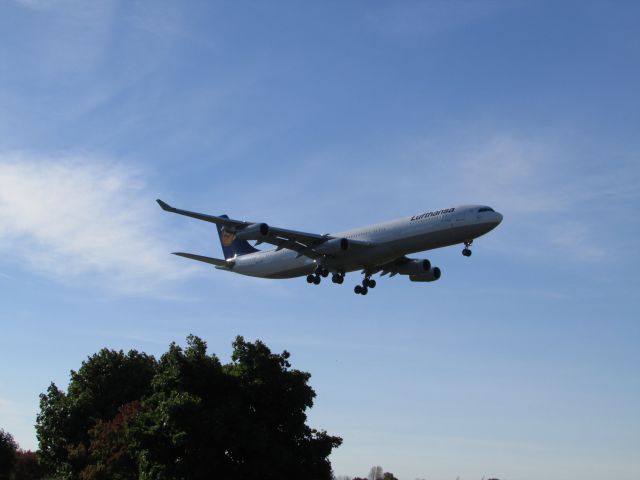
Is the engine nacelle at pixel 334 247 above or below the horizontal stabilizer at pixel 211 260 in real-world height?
below

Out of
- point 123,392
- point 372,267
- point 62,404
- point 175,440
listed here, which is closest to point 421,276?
point 372,267

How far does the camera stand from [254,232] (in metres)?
53.0

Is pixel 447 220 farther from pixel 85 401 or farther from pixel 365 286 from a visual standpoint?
pixel 85 401

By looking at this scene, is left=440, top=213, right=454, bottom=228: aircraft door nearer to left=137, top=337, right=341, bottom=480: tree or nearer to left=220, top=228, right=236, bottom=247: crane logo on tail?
left=137, top=337, right=341, bottom=480: tree

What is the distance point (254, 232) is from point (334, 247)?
5.72m

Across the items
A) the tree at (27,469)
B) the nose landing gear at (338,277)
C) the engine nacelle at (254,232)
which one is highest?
the engine nacelle at (254,232)

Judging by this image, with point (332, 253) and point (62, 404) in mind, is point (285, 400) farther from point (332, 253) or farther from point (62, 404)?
point (62, 404)

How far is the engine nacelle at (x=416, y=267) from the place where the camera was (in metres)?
60.2

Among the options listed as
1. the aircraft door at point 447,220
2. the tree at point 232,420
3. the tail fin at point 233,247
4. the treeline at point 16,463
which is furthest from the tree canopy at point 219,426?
the treeline at point 16,463

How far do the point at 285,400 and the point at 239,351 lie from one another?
4.50 metres

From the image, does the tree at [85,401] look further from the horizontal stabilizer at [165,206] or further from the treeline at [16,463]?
the horizontal stabilizer at [165,206]

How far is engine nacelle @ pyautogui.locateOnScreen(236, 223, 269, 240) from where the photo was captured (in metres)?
53.0

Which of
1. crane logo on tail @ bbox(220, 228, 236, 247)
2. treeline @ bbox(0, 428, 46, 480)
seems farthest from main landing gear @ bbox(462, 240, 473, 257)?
treeline @ bbox(0, 428, 46, 480)

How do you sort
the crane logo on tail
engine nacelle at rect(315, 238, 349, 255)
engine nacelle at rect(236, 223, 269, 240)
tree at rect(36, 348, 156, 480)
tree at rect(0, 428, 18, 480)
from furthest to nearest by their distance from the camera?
tree at rect(0, 428, 18, 480) < the crane logo on tail < tree at rect(36, 348, 156, 480) < engine nacelle at rect(315, 238, 349, 255) < engine nacelle at rect(236, 223, 269, 240)
